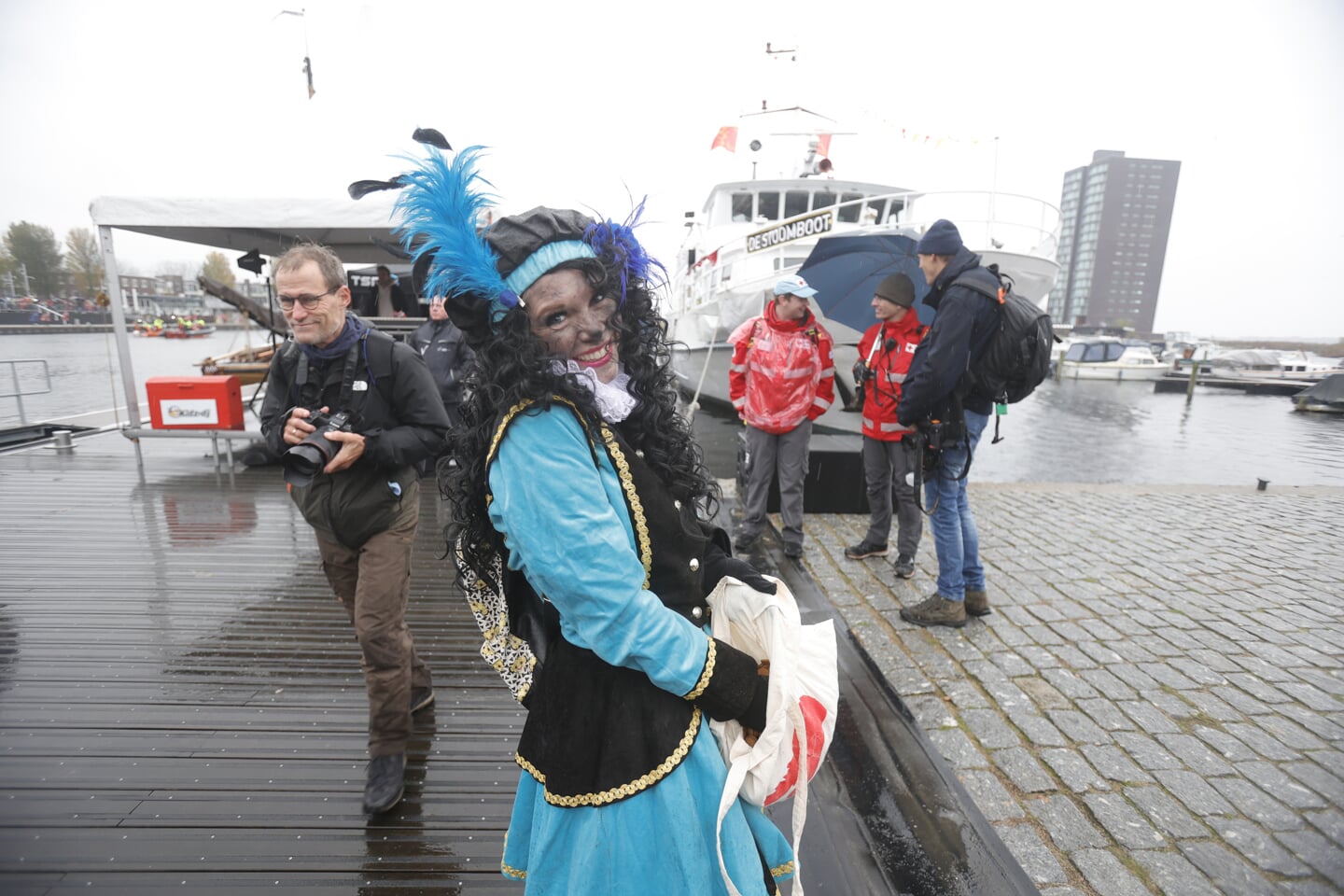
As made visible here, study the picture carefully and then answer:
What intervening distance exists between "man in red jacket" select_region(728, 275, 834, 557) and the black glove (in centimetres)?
305

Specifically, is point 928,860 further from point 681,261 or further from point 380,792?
point 681,261

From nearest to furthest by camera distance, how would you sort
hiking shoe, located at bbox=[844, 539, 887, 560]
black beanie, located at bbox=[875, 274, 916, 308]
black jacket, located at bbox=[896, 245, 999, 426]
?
Result: black jacket, located at bbox=[896, 245, 999, 426]
black beanie, located at bbox=[875, 274, 916, 308]
hiking shoe, located at bbox=[844, 539, 887, 560]

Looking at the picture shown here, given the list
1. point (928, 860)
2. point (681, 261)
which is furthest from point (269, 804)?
point (681, 261)

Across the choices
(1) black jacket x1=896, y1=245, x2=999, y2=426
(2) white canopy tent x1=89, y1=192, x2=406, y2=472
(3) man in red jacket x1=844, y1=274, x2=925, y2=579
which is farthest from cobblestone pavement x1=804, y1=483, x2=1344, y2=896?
(2) white canopy tent x1=89, y1=192, x2=406, y2=472

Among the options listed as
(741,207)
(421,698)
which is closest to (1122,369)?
(741,207)

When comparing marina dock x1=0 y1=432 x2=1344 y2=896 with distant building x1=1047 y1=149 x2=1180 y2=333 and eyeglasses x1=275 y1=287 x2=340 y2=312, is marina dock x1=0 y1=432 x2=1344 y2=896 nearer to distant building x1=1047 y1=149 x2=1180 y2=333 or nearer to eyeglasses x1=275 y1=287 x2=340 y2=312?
eyeglasses x1=275 y1=287 x2=340 y2=312

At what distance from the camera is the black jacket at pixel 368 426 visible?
2.20m

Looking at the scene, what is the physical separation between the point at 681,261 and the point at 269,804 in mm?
14947

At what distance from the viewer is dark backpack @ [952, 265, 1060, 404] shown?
3.27m

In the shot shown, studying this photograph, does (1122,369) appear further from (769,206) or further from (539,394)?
(539,394)

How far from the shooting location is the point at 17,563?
418cm

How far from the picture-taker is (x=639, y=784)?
112 centimetres

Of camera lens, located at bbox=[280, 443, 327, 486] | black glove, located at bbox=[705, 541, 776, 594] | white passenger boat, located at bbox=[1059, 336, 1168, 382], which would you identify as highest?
camera lens, located at bbox=[280, 443, 327, 486]

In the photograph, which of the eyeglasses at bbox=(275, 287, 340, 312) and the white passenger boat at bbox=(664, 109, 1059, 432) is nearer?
the eyeglasses at bbox=(275, 287, 340, 312)
